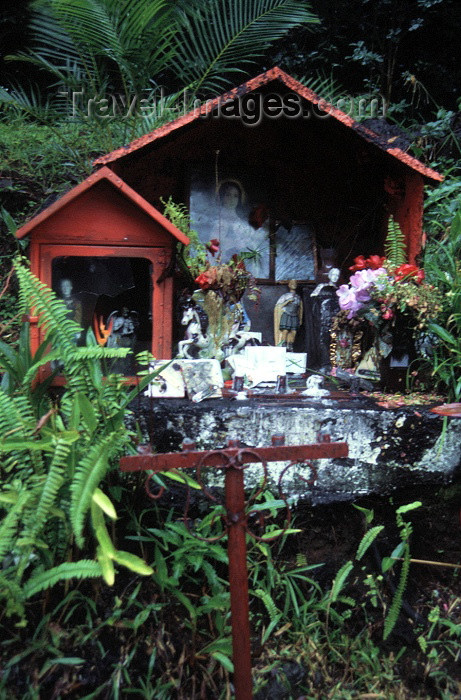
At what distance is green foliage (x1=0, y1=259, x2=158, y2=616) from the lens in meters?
2.07

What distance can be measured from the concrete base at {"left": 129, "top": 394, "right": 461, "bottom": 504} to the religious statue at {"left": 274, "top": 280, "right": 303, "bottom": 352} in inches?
41.6

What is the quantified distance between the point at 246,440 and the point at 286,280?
4.99ft

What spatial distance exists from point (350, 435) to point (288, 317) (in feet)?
3.82

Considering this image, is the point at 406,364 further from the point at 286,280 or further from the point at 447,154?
the point at 447,154

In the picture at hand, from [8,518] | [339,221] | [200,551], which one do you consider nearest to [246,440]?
[200,551]

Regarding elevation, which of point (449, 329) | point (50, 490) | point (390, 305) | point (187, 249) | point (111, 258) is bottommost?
point (50, 490)

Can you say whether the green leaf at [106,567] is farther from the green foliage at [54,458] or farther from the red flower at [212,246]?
the red flower at [212,246]

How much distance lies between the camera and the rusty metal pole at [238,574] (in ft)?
5.85

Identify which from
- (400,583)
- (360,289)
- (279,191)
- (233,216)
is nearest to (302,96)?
(279,191)

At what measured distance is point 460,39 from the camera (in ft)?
18.4

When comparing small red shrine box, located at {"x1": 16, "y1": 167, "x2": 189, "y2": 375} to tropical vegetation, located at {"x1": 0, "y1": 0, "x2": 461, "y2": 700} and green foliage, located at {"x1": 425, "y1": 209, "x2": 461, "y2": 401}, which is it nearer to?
tropical vegetation, located at {"x1": 0, "y1": 0, "x2": 461, "y2": 700}

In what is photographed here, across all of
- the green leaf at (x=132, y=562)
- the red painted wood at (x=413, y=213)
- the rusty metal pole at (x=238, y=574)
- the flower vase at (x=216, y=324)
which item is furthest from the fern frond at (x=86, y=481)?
the red painted wood at (x=413, y=213)

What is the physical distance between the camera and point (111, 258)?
3.05 metres

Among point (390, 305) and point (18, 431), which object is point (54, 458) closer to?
point (18, 431)
